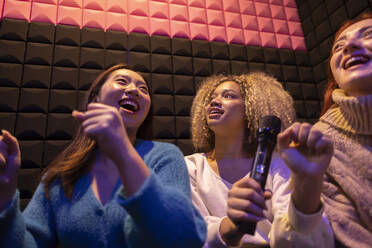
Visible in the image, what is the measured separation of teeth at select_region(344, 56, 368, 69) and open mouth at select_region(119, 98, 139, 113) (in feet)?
2.75

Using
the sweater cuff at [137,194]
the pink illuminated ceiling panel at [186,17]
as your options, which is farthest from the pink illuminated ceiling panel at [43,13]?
the sweater cuff at [137,194]

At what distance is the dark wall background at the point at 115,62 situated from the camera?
167 cm

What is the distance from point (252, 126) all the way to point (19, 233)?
1.04 metres

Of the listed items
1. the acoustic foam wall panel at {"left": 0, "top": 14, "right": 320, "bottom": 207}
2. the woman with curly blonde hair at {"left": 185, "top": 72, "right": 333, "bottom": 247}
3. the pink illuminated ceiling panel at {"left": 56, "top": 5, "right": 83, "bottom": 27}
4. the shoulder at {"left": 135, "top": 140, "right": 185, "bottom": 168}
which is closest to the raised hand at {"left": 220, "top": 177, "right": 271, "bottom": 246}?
the woman with curly blonde hair at {"left": 185, "top": 72, "right": 333, "bottom": 247}

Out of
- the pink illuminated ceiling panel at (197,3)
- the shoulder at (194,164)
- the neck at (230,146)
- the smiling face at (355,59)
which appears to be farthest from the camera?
the pink illuminated ceiling panel at (197,3)

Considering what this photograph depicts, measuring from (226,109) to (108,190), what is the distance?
2.33 ft

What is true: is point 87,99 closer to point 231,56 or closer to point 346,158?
point 346,158

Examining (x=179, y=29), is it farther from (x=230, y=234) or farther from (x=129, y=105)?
(x=230, y=234)

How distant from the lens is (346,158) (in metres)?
0.86

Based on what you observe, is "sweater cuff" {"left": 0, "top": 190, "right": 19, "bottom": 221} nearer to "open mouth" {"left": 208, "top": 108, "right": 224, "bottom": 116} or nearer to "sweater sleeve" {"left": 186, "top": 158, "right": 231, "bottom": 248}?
"sweater sleeve" {"left": 186, "top": 158, "right": 231, "bottom": 248}

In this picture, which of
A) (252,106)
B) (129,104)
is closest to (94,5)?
(129,104)

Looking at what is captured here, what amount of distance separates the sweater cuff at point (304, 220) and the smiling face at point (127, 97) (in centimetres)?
62

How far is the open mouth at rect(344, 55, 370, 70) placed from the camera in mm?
915

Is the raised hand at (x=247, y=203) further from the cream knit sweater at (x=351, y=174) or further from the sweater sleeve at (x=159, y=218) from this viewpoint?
the cream knit sweater at (x=351, y=174)
